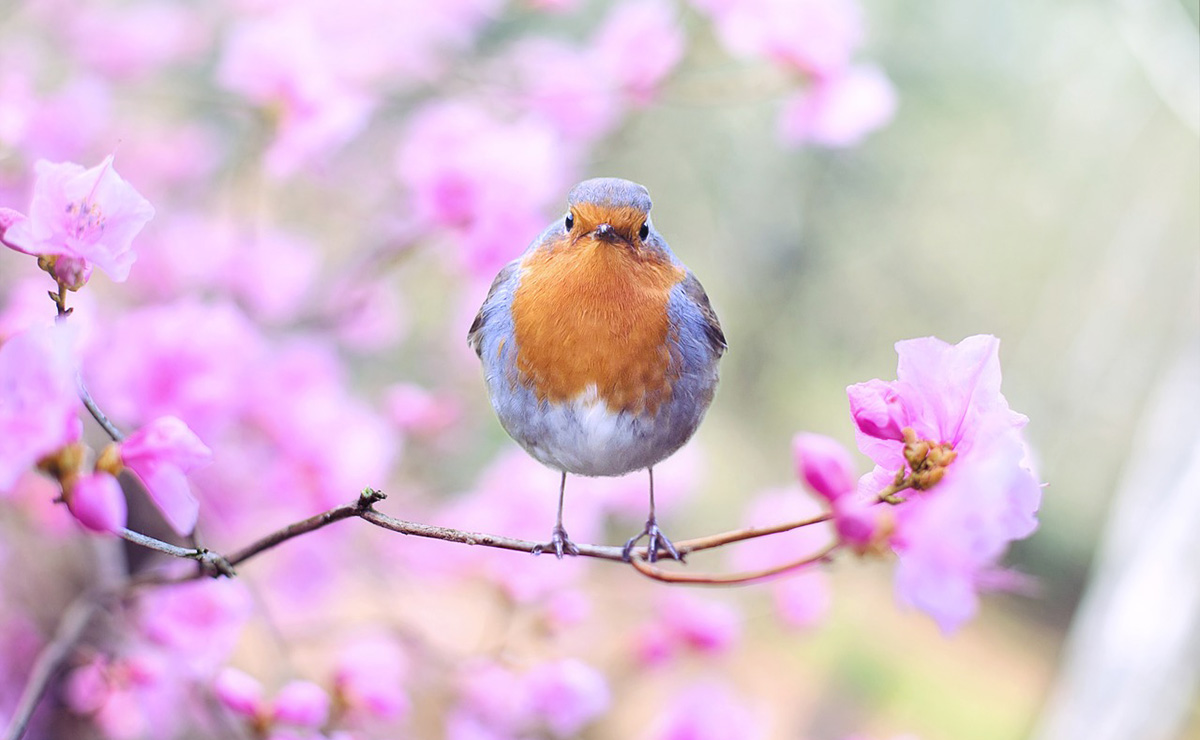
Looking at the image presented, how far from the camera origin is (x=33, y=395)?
0.58 m

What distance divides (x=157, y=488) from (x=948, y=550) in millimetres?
462

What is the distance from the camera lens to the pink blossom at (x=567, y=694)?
4.33 feet

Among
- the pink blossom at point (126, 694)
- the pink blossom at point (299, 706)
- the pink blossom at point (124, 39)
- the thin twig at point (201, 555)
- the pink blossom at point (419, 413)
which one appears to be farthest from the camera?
the pink blossom at point (124, 39)

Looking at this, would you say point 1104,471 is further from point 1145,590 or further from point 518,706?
point 518,706

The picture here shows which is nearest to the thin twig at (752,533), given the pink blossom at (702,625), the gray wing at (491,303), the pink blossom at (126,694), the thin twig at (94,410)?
the gray wing at (491,303)

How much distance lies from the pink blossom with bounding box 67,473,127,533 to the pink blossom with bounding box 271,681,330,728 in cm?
43

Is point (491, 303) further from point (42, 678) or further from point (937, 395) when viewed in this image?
point (42, 678)

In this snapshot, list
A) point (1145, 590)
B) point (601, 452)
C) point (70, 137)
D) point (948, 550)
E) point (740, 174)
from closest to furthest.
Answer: point (948, 550) < point (601, 452) < point (70, 137) < point (1145, 590) < point (740, 174)

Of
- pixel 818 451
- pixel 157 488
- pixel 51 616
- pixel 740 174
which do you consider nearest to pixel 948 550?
pixel 818 451

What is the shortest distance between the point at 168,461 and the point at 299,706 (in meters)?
0.44

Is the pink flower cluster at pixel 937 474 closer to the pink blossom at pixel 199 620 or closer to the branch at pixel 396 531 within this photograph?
the branch at pixel 396 531

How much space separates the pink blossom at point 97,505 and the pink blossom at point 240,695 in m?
0.45

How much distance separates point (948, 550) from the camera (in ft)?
1.70

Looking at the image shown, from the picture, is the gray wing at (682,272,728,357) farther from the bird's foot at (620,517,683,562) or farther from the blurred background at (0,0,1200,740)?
the blurred background at (0,0,1200,740)
